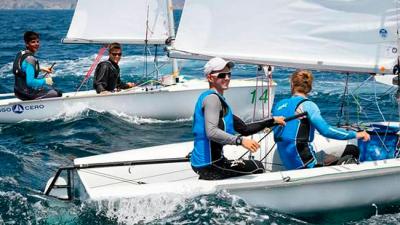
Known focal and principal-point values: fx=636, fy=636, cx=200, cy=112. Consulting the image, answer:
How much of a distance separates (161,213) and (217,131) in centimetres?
89

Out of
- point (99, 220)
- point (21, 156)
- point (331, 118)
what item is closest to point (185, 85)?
point (331, 118)

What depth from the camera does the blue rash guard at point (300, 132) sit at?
565cm

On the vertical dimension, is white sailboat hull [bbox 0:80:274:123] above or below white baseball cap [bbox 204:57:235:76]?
below

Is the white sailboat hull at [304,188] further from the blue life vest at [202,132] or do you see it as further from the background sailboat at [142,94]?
the background sailboat at [142,94]

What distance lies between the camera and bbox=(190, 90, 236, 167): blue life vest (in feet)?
18.0

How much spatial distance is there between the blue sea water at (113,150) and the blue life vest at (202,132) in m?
0.34

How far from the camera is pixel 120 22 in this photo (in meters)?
12.6

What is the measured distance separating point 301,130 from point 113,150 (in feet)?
13.5

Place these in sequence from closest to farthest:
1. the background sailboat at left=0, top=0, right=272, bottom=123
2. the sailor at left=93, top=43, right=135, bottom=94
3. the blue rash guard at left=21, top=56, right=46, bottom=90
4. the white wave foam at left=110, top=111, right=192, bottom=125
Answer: the blue rash guard at left=21, top=56, right=46, bottom=90
the sailor at left=93, top=43, right=135, bottom=94
the background sailboat at left=0, top=0, right=272, bottom=123
the white wave foam at left=110, top=111, right=192, bottom=125

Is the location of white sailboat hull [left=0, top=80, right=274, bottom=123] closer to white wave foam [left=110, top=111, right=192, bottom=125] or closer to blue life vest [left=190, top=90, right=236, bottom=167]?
white wave foam [left=110, top=111, right=192, bottom=125]

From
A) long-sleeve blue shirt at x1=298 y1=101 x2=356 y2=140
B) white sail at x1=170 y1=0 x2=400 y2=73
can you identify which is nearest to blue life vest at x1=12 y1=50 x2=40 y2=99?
white sail at x1=170 y1=0 x2=400 y2=73

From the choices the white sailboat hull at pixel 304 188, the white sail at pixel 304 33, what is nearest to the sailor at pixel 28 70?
the white sail at pixel 304 33

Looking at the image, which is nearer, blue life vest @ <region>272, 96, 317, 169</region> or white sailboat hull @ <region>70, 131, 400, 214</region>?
white sailboat hull @ <region>70, 131, 400, 214</region>

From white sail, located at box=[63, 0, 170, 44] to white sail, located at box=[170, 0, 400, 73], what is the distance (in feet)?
17.6
